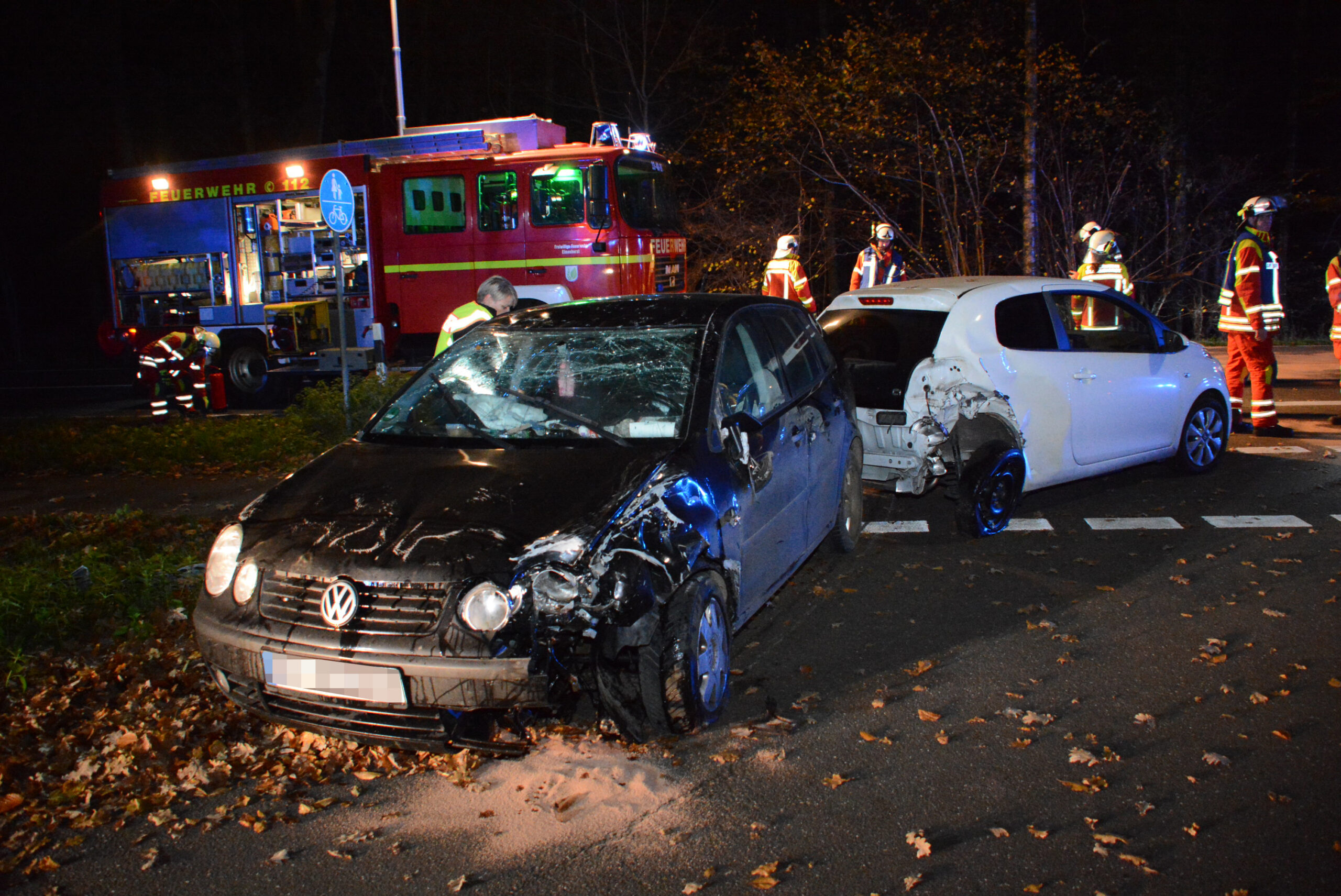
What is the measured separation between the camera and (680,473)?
4012mm

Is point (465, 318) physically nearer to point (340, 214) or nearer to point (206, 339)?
point (340, 214)

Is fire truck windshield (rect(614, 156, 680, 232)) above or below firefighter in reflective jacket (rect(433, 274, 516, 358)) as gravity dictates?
A: above

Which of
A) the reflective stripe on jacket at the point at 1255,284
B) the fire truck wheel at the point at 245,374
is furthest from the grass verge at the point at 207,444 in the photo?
the reflective stripe on jacket at the point at 1255,284

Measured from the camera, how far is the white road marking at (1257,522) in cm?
667

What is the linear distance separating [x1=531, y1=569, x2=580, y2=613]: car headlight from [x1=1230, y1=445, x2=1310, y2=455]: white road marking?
7.52 meters

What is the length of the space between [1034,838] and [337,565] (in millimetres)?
2402

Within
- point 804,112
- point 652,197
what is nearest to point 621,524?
point 652,197

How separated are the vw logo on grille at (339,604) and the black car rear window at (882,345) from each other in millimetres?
3593

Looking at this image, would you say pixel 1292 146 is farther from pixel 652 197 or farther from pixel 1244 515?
pixel 1244 515

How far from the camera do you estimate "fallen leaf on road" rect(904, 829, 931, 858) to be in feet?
10.4

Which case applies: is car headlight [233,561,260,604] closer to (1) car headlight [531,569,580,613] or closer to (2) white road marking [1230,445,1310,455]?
(1) car headlight [531,569,580,613]

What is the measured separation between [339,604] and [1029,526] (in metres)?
4.79

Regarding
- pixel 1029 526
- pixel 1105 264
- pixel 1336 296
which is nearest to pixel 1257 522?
pixel 1029 526

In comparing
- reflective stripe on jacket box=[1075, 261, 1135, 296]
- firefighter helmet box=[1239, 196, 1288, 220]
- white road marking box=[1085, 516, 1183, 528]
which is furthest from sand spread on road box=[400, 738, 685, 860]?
reflective stripe on jacket box=[1075, 261, 1135, 296]
